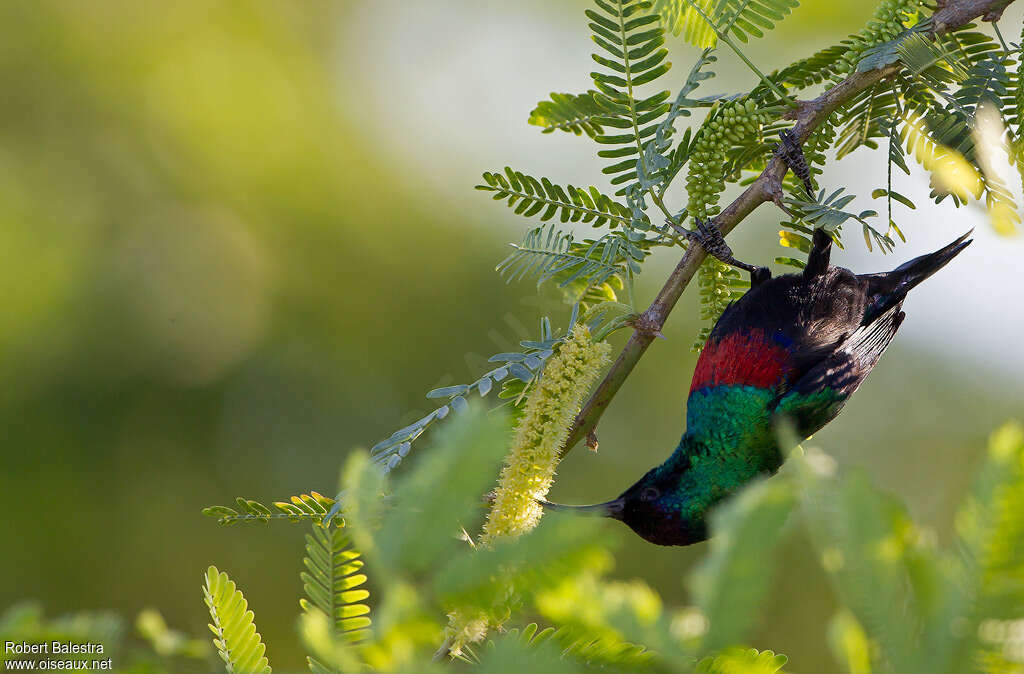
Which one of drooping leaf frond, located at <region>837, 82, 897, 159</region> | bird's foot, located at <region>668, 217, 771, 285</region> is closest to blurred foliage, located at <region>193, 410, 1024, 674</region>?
bird's foot, located at <region>668, 217, 771, 285</region>

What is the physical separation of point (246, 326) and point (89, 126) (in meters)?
1.52

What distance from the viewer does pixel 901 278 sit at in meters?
2.71

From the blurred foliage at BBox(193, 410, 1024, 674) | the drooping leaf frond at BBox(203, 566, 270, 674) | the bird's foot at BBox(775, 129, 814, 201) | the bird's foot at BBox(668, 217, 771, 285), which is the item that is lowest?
the drooping leaf frond at BBox(203, 566, 270, 674)

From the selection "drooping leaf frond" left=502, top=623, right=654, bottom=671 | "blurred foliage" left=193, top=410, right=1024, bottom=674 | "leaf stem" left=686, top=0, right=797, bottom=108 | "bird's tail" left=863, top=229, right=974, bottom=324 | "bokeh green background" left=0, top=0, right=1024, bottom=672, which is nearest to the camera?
"blurred foliage" left=193, top=410, right=1024, bottom=674

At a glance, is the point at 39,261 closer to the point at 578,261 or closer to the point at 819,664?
the point at 578,261

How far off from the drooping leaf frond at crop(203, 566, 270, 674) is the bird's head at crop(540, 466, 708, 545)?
1357 millimetres

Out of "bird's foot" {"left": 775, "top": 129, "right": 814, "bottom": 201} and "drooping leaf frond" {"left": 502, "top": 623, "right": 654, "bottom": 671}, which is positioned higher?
"bird's foot" {"left": 775, "top": 129, "right": 814, "bottom": 201}

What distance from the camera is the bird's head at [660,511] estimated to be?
7.63 ft

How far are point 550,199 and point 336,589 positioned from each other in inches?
45.6

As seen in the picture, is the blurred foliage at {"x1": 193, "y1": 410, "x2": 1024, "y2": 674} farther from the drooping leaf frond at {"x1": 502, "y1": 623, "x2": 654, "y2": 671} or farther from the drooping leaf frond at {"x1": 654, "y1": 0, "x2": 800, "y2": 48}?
the drooping leaf frond at {"x1": 654, "y1": 0, "x2": 800, "y2": 48}

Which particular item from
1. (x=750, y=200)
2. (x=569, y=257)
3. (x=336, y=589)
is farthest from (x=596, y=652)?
(x=750, y=200)

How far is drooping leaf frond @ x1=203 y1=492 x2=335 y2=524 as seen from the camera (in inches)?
58.2

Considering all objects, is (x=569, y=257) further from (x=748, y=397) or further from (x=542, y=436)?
(x=748, y=397)

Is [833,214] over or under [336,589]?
over
